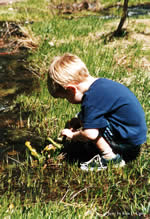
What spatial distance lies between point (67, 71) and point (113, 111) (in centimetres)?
53

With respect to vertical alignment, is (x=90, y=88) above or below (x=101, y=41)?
above

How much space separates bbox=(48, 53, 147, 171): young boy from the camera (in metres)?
2.36

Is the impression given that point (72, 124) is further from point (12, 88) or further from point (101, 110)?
point (12, 88)

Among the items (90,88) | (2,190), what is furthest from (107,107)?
(2,190)

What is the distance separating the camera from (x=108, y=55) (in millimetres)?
4742

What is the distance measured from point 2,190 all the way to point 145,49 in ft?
13.0

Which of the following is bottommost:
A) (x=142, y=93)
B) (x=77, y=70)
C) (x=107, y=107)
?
(x=142, y=93)

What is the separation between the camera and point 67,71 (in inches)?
93.7

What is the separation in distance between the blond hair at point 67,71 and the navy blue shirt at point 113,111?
0.14 m

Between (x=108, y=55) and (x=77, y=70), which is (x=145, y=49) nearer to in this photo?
(x=108, y=55)

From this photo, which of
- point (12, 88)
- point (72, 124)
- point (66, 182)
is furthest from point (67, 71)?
point (12, 88)

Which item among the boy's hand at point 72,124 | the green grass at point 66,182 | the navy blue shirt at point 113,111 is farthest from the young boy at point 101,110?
the boy's hand at point 72,124

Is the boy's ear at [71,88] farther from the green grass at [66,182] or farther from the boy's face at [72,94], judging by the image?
the green grass at [66,182]

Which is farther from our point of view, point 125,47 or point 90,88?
point 125,47
